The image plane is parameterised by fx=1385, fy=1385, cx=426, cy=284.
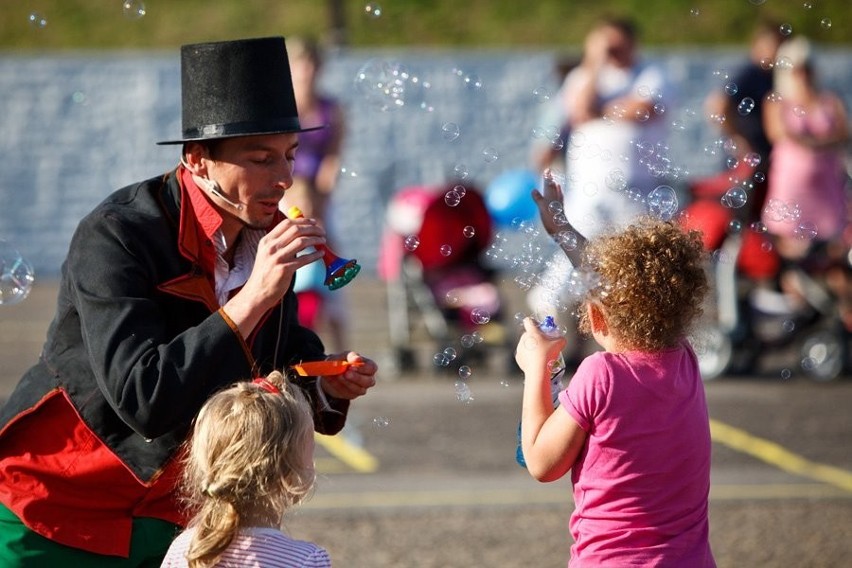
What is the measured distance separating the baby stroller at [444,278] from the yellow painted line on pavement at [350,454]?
1.72m

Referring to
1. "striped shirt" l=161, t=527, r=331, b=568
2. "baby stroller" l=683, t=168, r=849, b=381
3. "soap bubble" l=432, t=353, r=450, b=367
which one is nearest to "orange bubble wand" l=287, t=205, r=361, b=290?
"striped shirt" l=161, t=527, r=331, b=568

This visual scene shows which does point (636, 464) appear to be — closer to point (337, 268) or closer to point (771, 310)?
point (337, 268)

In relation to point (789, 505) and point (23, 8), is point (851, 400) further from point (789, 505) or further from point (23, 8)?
point (23, 8)

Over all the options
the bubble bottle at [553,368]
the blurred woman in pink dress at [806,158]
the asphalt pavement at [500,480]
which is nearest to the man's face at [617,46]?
the blurred woman in pink dress at [806,158]

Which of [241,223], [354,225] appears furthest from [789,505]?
[354,225]

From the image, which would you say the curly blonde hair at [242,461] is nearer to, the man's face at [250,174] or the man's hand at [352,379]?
the man's hand at [352,379]

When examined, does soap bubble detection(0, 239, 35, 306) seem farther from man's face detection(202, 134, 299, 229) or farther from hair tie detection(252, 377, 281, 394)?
hair tie detection(252, 377, 281, 394)

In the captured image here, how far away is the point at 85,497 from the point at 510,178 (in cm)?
744

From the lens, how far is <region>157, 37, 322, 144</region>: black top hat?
9.88 feet

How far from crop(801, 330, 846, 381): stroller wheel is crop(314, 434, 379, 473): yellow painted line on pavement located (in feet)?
11.4

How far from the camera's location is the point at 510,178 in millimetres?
10180

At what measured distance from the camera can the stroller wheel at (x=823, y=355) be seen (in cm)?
922

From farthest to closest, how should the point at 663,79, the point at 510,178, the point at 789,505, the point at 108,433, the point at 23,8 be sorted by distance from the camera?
the point at 23,8
the point at 510,178
the point at 663,79
the point at 789,505
the point at 108,433

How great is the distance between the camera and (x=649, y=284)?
2951 mm
